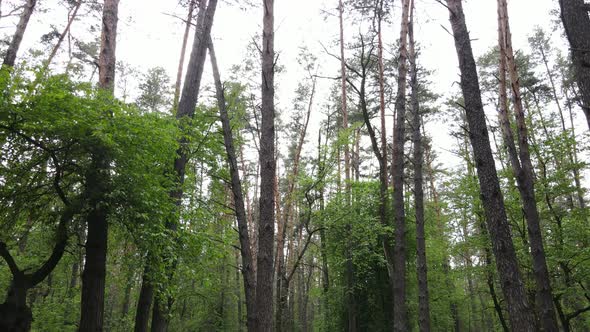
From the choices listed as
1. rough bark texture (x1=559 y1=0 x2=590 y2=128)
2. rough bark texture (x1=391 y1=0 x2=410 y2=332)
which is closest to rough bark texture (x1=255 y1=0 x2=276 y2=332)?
rough bark texture (x1=391 y1=0 x2=410 y2=332)

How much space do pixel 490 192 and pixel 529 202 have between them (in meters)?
3.68

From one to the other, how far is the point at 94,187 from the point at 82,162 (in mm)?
557

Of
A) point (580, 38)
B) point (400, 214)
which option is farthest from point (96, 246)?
point (580, 38)

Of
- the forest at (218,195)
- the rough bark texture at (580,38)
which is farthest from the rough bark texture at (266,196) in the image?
the rough bark texture at (580,38)

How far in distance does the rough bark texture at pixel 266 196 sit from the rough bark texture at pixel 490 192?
10.6 feet

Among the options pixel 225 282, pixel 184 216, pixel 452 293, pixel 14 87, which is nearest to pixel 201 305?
pixel 225 282

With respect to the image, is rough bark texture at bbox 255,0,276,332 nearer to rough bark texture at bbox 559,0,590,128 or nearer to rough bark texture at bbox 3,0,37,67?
rough bark texture at bbox 559,0,590,128

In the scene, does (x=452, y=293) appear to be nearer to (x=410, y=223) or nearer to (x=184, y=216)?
(x=410, y=223)

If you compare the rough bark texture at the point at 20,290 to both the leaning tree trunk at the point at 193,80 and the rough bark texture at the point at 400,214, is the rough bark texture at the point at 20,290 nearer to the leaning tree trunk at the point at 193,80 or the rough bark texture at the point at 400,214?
the leaning tree trunk at the point at 193,80

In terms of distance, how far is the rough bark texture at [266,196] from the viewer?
5562 mm

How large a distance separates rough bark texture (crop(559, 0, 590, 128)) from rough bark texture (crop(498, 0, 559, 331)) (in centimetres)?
405

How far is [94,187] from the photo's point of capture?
4.99 metres

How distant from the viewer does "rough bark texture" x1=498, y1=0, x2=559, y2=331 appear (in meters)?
7.45

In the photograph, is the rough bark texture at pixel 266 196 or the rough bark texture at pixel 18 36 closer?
the rough bark texture at pixel 266 196
